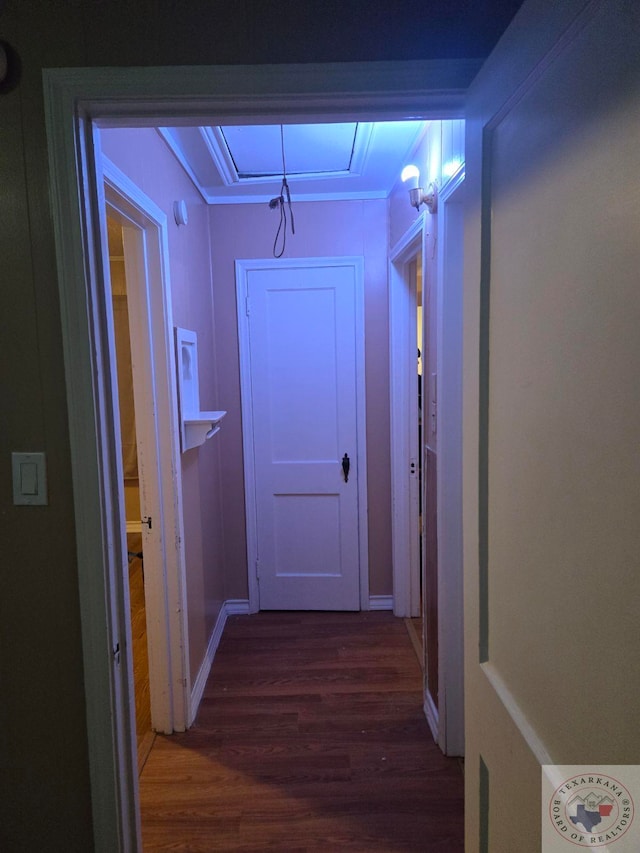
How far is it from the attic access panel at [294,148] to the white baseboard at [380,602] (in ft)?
8.30

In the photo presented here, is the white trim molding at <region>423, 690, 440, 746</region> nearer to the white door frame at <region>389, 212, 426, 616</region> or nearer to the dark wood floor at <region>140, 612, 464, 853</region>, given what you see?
the dark wood floor at <region>140, 612, 464, 853</region>

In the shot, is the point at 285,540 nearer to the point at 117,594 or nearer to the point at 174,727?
the point at 174,727

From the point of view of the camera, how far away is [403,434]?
301cm

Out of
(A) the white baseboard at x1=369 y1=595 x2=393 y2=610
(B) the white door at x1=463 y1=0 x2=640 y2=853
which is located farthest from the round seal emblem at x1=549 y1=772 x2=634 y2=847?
(A) the white baseboard at x1=369 y1=595 x2=393 y2=610

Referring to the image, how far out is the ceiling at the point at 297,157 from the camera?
211cm

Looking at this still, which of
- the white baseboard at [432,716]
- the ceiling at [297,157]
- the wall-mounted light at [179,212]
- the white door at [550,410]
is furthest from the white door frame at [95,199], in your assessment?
the white baseboard at [432,716]

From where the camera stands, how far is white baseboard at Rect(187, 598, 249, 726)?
229 cm

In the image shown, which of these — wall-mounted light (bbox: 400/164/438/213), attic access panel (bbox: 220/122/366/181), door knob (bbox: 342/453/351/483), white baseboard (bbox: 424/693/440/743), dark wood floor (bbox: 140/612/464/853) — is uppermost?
attic access panel (bbox: 220/122/366/181)

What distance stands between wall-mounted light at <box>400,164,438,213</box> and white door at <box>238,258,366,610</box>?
2.71 ft

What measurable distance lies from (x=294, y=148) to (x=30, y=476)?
1915mm

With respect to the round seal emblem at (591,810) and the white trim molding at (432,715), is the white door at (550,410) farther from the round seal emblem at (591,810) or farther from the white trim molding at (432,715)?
the white trim molding at (432,715)

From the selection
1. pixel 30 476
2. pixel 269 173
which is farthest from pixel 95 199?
pixel 269 173

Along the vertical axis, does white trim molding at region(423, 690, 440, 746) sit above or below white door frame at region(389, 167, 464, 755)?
below

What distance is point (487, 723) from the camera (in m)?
0.96
